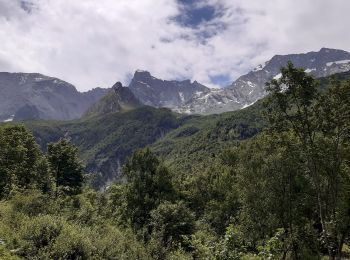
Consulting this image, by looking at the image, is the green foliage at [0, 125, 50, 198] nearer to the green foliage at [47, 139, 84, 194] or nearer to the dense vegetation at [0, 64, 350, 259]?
the dense vegetation at [0, 64, 350, 259]

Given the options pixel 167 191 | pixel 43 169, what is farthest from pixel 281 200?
pixel 43 169

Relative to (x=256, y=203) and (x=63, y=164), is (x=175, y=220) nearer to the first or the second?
(x=256, y=203)

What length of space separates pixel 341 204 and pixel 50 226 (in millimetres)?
30017

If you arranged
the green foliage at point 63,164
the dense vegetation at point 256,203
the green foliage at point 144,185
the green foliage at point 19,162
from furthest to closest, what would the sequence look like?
the green foliage at point 63,164
the green foliage at point 19,162
the green foliage at point 144,185
the dense vegetation at point 256,203

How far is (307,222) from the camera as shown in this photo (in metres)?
45.0

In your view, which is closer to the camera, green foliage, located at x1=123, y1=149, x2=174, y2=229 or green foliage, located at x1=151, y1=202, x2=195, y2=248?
green foliage, located at x1=151, y1=202, x2=195, y2=248

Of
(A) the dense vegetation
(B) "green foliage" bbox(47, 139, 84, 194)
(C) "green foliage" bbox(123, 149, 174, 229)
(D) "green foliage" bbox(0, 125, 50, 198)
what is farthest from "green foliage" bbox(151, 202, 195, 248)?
(B) "green foliage" bbox(47, 139, 84, 194)

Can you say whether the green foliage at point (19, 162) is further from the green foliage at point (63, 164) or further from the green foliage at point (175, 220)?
the green foliage at point (175, 220)

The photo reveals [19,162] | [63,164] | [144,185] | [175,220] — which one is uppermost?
[19,162]

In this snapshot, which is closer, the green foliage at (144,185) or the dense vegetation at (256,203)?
the dense vegetation at (256,203)

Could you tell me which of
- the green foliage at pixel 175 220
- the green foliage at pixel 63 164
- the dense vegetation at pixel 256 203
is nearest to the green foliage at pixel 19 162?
the dense vegetation at pixel 256 203

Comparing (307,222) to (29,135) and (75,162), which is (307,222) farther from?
(29,135)

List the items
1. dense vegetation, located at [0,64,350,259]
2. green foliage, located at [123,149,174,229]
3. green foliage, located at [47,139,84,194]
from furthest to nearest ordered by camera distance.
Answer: green foliage, located at [47,139,84,194] < green foliage, located at [123,149,174,229] < dense vegetation, located at [0,64,350,259]

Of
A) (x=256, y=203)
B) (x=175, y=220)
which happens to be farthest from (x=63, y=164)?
(x=256, y=203)
